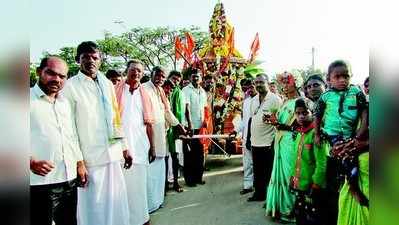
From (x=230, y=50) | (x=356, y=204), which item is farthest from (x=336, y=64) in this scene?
(x=230, y=50)

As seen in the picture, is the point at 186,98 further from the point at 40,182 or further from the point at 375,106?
the point at 375,106

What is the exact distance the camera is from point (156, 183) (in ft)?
13.3

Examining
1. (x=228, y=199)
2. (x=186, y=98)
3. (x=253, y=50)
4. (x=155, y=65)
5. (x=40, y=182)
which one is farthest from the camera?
(x=186, y=98)

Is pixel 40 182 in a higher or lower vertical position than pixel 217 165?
higher

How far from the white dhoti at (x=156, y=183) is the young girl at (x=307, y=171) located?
1412 mm

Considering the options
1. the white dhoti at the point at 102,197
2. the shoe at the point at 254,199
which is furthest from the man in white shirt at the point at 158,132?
the shoe at the point at 254,199

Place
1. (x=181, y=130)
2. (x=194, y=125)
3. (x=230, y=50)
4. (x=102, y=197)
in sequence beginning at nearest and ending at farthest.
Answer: (x=102, y=197)
(x=230, y=50)
(x=181, y=130)
(x=194, y=125)

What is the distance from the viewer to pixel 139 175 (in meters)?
3.31

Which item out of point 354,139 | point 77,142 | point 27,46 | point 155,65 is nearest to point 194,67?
point 155,65

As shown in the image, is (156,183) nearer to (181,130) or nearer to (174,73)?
(181,130)

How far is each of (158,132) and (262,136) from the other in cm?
111

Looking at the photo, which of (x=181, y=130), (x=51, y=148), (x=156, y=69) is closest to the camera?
(x=51, y=148)

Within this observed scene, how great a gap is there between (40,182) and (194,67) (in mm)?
2360

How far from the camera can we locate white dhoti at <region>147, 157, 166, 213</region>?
3.87 metres
